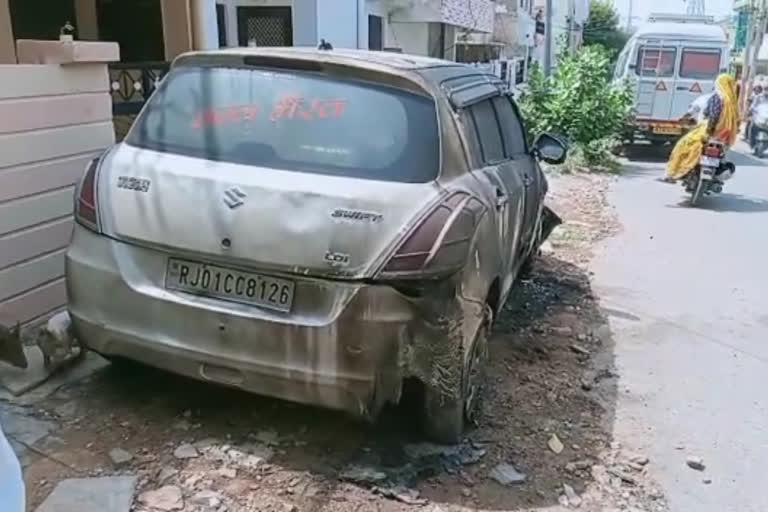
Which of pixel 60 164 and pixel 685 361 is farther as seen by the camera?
pixel 685 361

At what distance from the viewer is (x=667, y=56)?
17047mm

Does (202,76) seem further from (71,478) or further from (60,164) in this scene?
(71,478)

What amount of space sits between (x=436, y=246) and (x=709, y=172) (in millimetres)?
8736

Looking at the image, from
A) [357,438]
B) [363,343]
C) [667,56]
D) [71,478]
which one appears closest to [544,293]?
[357,438]

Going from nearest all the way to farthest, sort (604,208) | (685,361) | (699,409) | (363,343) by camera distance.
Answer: (363,343) → (699,409) → (685,361) → (604,208)

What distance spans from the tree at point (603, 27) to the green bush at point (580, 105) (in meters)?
33.1

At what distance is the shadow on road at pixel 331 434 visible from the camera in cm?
321

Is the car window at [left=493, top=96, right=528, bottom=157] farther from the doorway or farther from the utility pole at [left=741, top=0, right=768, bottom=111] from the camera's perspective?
the utility pole at [left=741, top=0, right=768, bottom=111]

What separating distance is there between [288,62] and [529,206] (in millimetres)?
2121

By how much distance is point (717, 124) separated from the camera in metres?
10.6

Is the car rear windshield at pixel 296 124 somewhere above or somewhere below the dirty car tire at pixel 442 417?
above

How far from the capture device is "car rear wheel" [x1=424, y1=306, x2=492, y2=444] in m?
3.39

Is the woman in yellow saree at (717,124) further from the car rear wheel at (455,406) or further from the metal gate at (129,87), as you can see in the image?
the car rear wheel at (455,406)

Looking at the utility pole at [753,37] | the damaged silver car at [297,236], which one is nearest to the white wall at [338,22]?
the damaged silver car at [297,236]
